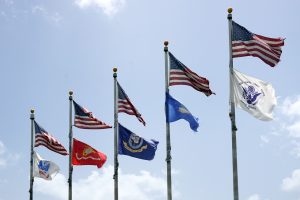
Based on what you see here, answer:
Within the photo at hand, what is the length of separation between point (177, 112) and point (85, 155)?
7.85 meters

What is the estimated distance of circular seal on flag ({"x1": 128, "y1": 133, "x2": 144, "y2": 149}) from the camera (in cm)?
3306

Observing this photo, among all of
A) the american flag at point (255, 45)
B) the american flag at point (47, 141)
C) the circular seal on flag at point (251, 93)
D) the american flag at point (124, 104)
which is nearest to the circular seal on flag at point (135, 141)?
the american flag at point (124, 104)

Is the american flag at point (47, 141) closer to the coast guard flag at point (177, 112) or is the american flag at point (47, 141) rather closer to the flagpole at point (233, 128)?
the coast guard flag at point (177, 112)

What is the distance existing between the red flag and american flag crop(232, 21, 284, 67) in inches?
454

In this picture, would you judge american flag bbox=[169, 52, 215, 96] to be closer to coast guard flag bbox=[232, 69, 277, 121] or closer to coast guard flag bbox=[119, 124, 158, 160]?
coast guard flag bbox=[232, 69, 277, 121]

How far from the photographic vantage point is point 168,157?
1217 inches

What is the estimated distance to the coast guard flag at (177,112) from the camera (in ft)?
99.9

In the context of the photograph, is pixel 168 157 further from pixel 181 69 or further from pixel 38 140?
pixel 38 140

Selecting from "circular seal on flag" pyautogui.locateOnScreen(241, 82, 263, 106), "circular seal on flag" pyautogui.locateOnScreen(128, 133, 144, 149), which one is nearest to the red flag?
"circular seal on flag" pyautogui.locateOnScreen(128, 133, 144, 149)

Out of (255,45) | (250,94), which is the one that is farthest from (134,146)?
(255,45)

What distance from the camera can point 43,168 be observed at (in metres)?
39.5

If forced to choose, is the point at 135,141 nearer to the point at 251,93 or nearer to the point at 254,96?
the point at 251,93

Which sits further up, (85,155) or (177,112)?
(177,112)

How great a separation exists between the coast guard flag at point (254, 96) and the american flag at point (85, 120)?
10.7 metres
